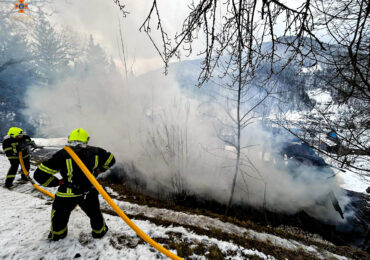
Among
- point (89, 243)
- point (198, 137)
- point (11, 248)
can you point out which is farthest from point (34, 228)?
point (198, 137)

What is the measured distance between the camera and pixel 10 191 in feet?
15.4

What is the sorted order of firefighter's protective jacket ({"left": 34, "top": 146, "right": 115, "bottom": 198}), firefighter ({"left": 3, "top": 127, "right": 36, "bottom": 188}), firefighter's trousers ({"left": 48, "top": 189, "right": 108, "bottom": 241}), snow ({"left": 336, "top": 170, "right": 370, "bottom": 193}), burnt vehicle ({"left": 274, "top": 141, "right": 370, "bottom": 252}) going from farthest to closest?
snow ({"left": 336, "top": 170, "right": 370, "bottom": 193}) < burnt vehicle ({"left": 274, "top": 141, "right": 370, "bottom": 252}) < firefighter ({"left": 3, "top": 127, "right": 36, "bottom": 188}) < firefighter's trousers ({"left": 48, "top": 189, "right": 108, "bottom": 241}) < firefighter's protective jacket ({"left": 34, "top": 146, "right": 115, "bottom": 198})

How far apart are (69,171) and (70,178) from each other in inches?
4.5

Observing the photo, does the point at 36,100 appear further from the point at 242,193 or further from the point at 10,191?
the point at 242,193

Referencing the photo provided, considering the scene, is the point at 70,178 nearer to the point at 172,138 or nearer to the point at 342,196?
the point at 172,138

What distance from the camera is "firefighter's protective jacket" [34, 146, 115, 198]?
7.45ft

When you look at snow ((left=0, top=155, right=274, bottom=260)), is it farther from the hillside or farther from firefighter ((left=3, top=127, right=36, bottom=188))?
firefighter ((left=3, top=127, right=36, bottom=188))

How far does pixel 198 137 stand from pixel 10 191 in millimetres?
10232

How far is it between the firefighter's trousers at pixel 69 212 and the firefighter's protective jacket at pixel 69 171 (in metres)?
0.12

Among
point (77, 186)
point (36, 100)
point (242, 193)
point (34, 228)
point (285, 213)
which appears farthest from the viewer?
point (36, 100)

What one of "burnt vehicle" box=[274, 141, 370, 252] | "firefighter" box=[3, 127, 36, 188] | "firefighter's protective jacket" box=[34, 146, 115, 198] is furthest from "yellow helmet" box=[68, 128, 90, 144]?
"burnt vehicle" box=[274, 141, 370, 252]

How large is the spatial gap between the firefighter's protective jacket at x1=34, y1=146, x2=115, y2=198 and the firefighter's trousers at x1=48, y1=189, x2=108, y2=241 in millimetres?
119

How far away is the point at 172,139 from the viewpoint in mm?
10680

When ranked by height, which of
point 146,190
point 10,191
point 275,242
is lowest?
point 146,190
